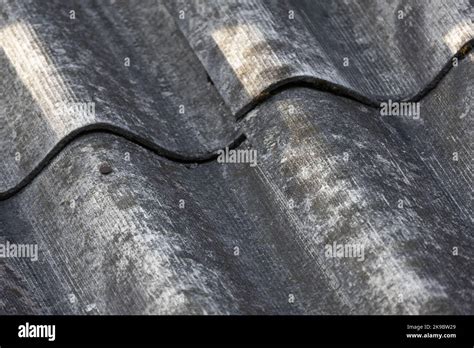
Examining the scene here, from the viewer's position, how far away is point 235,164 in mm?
6883

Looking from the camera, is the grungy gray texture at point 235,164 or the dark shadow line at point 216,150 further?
the dark shadow line at point 216,150

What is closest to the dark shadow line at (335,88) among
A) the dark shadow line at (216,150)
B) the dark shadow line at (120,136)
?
the dark shadow line at (216,150)

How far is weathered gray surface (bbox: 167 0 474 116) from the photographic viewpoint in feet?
23.1

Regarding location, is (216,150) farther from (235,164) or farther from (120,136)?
(120,136)

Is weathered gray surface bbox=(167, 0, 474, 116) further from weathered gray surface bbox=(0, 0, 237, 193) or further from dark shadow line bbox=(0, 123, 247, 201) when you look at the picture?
dark shadow line bbox=(0, 123, 247, 201)

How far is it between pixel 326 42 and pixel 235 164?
4.57 ft

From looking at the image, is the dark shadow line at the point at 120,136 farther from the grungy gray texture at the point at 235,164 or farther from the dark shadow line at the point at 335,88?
the dark shadow line at the point at 335,88

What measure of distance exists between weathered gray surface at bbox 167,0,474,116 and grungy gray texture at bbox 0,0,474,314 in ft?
0.05

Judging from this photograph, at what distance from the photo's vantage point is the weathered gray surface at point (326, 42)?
705cm

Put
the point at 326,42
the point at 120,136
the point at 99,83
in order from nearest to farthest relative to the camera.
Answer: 1. the point at 120,136
2. the point at 99,83
3. the point at 326,42

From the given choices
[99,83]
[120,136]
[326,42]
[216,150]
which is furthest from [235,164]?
[326,42]

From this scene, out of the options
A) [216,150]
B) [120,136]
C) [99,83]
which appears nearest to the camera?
[120,136]

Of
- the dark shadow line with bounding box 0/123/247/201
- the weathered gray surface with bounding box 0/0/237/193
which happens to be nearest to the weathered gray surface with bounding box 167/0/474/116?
the weathered gray surface with bounding box 0/0/237/193

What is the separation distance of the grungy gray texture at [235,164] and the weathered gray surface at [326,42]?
0.05 feet
